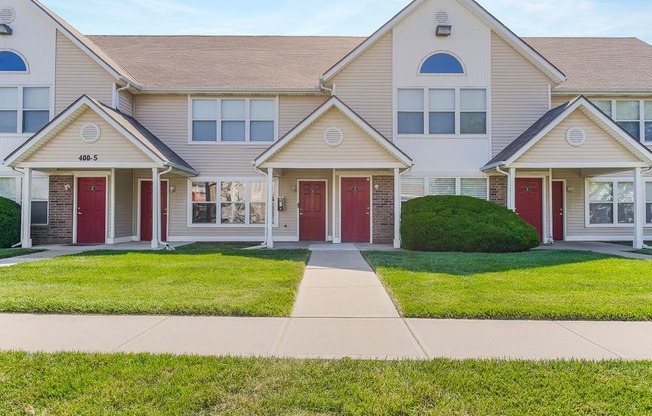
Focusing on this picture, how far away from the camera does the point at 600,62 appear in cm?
1803

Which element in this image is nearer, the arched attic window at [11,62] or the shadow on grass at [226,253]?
the shadow on grass at [226,253]

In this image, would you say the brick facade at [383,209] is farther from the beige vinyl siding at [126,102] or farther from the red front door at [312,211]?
the beige vinyl siding at [126,102]

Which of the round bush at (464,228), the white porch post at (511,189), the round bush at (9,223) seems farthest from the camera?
the white porch post at (511,189)

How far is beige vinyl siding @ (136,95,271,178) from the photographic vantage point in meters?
16.3

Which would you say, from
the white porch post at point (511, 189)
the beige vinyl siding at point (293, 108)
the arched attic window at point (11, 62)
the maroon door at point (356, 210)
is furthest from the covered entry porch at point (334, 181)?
the arched attic window at point (11, 62)

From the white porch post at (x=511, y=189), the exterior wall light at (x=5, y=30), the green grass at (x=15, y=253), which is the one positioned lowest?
the green grass at (x=15, y=253)

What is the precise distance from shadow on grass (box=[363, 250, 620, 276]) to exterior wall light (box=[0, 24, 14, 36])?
1508cm

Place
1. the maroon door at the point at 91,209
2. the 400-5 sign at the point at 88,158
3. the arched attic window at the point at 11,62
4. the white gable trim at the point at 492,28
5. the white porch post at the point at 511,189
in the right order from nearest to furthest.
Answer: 1. the 400-5 sign at the point at 88,158
2. the white porch post at the point at 511,189
3. the white gable trim at the point at 492,28
4. the arched attic window at the point at 11,62
5. the maroon door at the point at 91,209

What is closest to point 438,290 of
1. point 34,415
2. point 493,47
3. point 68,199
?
point 34,415

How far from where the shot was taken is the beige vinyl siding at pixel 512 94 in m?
15.8

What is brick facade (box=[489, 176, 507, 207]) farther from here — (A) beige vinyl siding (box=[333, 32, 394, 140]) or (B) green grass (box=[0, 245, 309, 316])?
→ (B) green grass (box=[0, 245, 309, 316])

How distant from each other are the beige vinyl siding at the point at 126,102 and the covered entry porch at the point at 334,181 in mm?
5892

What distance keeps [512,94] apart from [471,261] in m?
8.68

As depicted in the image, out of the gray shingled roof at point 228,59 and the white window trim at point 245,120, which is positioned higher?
the gray shingled roof at point 228,59
